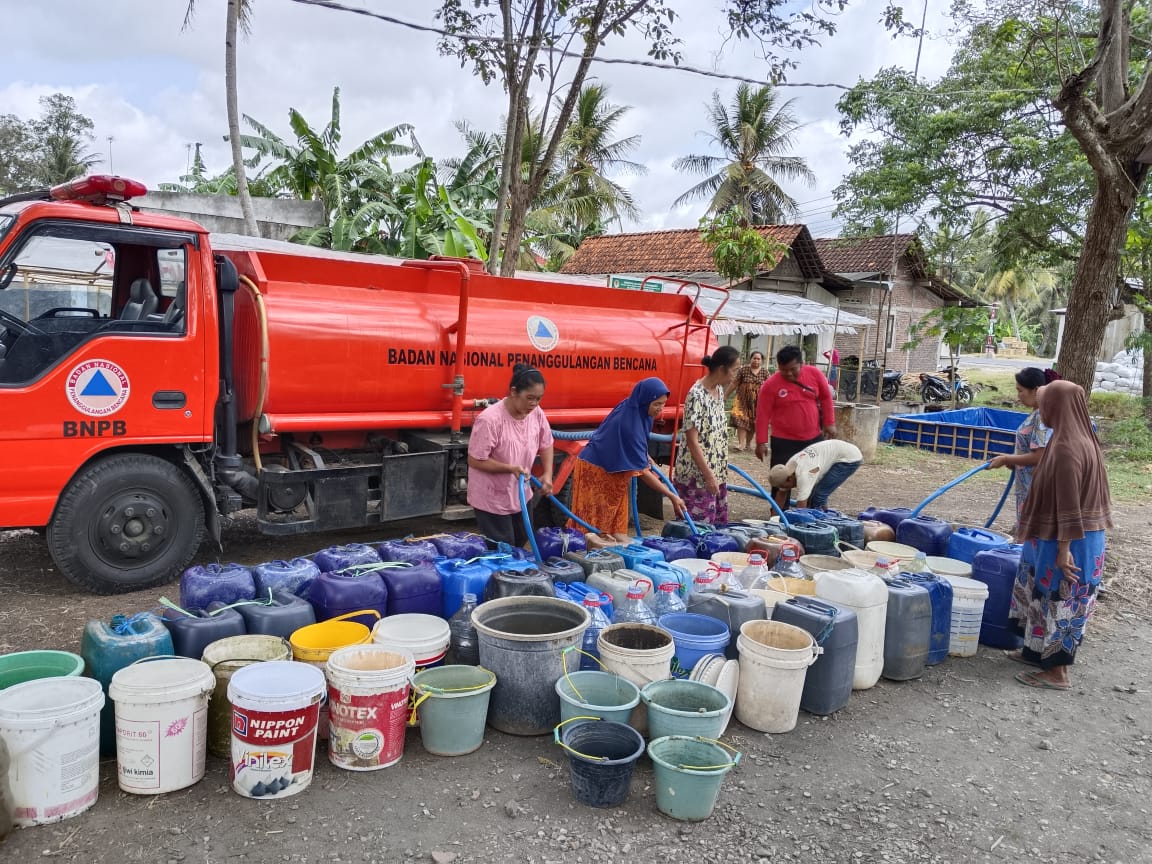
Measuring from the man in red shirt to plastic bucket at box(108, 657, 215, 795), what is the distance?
17.4 feet

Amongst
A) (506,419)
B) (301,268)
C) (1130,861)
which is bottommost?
(1130,861)

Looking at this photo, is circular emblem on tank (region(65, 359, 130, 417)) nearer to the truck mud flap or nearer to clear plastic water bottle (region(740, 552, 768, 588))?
the truck mud flap

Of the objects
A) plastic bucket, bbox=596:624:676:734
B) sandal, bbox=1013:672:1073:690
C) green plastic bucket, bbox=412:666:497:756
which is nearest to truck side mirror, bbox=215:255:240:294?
green plastic bucket, bbox=412:666:497:756

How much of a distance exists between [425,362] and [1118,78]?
21.8 ft

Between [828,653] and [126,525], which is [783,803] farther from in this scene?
[126,525]

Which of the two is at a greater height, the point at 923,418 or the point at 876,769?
the point at 923,418

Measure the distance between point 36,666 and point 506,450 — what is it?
269 centimetres

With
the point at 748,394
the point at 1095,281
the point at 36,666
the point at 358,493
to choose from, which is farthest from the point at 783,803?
the point at 748,394

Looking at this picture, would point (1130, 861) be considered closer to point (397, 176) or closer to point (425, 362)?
point (425, 362)

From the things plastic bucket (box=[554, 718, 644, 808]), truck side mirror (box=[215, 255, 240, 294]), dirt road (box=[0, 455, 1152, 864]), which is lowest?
dirt road (box=[0, 455, 1152, 864])

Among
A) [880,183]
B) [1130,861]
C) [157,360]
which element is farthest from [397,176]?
[1130,861]

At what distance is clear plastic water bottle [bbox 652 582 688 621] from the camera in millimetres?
4293

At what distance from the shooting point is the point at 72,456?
191 inches

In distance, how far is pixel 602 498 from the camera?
5.81 m
